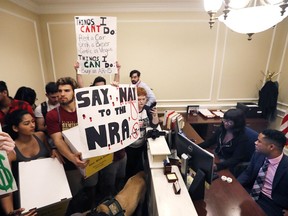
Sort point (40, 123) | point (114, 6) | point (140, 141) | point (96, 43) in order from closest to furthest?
point (96, 43), point (140, 141), point (40, 123), point (114, 6)

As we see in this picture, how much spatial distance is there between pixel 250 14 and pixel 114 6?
2.44m

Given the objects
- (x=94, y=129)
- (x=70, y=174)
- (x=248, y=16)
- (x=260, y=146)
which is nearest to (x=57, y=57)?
(x=70, y=174)

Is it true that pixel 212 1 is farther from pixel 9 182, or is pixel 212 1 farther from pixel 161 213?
pixel 9 182

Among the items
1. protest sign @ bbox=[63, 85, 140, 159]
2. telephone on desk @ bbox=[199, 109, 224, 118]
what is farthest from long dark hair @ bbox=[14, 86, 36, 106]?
telephone on desk @ bbox=[199, 109, 224, 118]

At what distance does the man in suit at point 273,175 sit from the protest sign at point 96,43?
1.59 metres

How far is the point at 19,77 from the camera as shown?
2496 millimetres

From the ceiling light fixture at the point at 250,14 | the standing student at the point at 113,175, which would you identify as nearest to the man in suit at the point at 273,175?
the ceiling light fixture at the point at 250,14

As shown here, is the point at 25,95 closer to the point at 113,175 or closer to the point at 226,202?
the point at 113,175

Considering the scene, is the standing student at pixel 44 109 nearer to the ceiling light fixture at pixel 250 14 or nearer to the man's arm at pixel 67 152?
the man's arm at pixel 67 152

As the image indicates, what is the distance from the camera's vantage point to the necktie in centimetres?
152

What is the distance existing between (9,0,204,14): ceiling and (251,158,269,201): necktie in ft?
9.11

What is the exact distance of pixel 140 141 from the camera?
179 centimetres

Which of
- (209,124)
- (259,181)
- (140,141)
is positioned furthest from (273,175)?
(209,124)

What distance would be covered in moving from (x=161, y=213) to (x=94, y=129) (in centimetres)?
66
